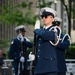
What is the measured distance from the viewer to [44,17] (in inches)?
280

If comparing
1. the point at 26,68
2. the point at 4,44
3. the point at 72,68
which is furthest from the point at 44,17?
the point at 4,44

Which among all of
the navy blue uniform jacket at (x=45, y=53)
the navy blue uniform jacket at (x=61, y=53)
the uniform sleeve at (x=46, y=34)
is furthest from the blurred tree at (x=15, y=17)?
the uniform sleeve at (x=46, y=34)

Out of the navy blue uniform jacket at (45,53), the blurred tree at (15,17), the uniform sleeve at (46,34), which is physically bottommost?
the navy blue uniform jacket at (45,53)

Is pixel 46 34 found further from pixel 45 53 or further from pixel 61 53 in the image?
pixel 61 53

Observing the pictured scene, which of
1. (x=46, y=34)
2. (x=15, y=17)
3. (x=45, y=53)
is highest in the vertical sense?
(x=15, y=17)

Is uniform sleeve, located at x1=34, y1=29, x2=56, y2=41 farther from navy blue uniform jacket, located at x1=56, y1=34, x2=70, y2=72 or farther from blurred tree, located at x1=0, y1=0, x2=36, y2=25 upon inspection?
blurred tree, located at x1=0, y1=0, x2=36, y2=25

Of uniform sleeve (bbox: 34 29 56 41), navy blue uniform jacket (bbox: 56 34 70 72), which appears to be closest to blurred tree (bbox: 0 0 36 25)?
navy blue uniform jacket (bbox: 56 34 70 72)

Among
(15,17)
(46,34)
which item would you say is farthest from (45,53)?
(15,17)

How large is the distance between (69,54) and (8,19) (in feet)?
11.6

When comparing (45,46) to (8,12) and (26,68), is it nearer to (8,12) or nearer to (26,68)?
(26,68)

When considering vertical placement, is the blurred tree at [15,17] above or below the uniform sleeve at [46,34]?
above

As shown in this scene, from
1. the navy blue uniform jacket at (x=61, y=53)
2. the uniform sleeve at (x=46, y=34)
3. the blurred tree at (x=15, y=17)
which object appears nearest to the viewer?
the uniform sleeve at (x=46, y=34)

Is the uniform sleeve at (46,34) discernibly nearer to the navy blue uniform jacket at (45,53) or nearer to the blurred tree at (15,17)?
the navy blue uniform jacket at (45,53)

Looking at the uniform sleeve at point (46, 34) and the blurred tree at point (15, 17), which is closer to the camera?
the uniform sleeve at point (46, 34)
